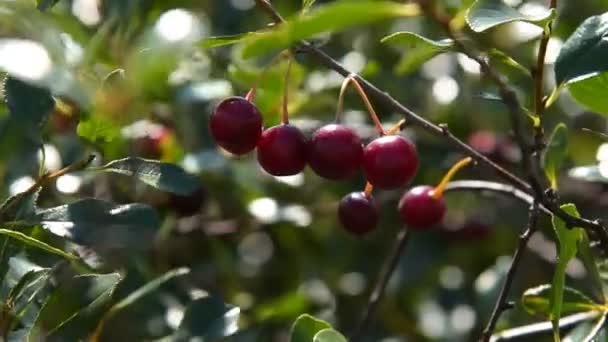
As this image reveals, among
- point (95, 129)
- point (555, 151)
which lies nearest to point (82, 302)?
point (95, 129)

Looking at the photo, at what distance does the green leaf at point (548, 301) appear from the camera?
1600 millimetres

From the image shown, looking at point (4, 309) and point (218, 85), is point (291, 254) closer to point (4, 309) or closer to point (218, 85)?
point (218, 85)

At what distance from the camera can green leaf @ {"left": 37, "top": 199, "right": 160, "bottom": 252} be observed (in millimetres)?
1399

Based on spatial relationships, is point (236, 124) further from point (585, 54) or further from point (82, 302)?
point (585, 54)

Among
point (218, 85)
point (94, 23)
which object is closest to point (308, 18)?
point (218, 85)

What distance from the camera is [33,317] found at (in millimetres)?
1442

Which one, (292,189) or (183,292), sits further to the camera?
(292,189)

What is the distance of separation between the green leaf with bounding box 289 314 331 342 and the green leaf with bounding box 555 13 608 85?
1.37ft

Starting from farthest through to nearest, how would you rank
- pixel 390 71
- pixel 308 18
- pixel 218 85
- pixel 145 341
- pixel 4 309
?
pixel 390 71 < pixel 218 85 < pixel 145 341 < pixel 4 309 < pixel 308 18

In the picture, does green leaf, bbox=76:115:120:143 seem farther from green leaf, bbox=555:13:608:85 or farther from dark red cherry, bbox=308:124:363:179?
green leaf, bbox=555:13:608:85

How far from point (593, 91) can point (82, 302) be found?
70 cm

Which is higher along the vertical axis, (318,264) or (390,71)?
(390,71)

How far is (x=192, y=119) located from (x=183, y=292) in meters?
0.42

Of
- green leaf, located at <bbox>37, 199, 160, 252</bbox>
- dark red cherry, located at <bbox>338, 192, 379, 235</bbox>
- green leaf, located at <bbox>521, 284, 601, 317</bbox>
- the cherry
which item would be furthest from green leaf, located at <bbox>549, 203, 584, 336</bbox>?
the cherry
